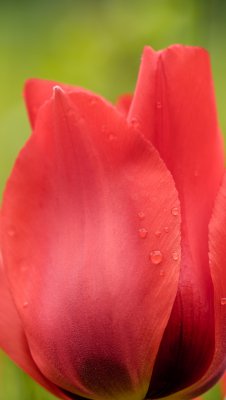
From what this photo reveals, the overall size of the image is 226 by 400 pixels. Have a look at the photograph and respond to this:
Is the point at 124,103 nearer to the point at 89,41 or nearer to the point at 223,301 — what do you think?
the point at 223,301

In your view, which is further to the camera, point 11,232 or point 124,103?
point 124,103

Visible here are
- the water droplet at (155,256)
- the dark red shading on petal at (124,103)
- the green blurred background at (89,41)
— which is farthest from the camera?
the green blurred background at (89,41)

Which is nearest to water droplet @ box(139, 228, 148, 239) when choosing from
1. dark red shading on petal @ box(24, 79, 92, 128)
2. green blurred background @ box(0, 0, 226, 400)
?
dark red shading on petal @ box(24, 79, 92, 128)

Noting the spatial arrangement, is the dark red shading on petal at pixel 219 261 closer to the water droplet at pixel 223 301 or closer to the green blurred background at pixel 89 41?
the water droplet at pixel 223 301

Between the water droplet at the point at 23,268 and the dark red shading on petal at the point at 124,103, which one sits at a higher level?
the dark red shading on petal at the point at 124,103

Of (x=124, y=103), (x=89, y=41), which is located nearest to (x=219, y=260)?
(x=124, y=103)

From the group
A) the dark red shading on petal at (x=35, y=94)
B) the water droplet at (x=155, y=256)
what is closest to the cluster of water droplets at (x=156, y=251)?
the water droplet at (x=155, y=256)

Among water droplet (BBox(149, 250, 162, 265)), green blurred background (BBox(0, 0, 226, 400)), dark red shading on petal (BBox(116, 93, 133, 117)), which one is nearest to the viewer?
water droplet (BBox(149, 250, 162, 265))

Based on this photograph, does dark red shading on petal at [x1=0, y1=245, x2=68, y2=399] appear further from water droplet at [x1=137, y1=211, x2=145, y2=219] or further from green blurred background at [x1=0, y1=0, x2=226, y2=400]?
green blurred background at [x1=0, y1=0, x2=226, y2=400]
